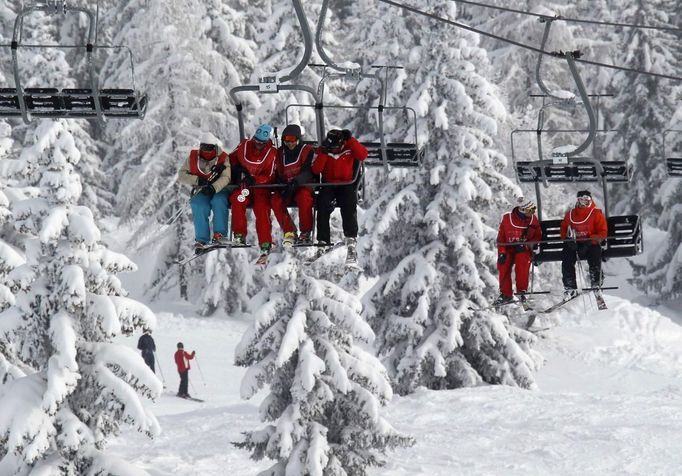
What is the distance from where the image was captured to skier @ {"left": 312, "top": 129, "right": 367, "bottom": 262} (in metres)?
14.7

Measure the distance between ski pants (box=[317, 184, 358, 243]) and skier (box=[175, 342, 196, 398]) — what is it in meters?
16.6

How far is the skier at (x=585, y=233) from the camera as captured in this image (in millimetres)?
17406

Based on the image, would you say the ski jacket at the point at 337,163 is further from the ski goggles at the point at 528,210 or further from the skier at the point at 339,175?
the ski goggles at the point at 528,210

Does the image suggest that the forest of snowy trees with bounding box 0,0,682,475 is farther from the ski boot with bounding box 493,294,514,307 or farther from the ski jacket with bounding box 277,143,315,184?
the ski boot with bounding box 493,294,514,307

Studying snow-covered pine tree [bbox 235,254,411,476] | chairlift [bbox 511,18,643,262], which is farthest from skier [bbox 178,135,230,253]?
snow-covered pine tree [bbox 235,254,411,476]

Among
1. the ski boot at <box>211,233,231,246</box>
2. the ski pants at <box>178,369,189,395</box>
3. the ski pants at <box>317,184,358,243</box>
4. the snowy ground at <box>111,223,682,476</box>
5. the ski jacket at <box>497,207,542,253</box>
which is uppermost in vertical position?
the ski pants at <box>317,184,358,243</box>

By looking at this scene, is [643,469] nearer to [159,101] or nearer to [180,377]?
[180,377]

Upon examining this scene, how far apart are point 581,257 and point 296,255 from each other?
6071mm

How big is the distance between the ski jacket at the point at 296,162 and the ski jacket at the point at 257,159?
0.10m

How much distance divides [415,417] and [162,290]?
634 inches

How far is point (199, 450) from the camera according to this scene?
88.0 feet

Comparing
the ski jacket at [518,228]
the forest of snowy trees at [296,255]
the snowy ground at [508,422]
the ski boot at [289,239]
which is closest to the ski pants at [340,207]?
the ski boot at [289,239]

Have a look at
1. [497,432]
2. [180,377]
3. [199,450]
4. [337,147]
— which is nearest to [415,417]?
[497,432]

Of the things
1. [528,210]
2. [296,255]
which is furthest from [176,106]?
[528,210]
